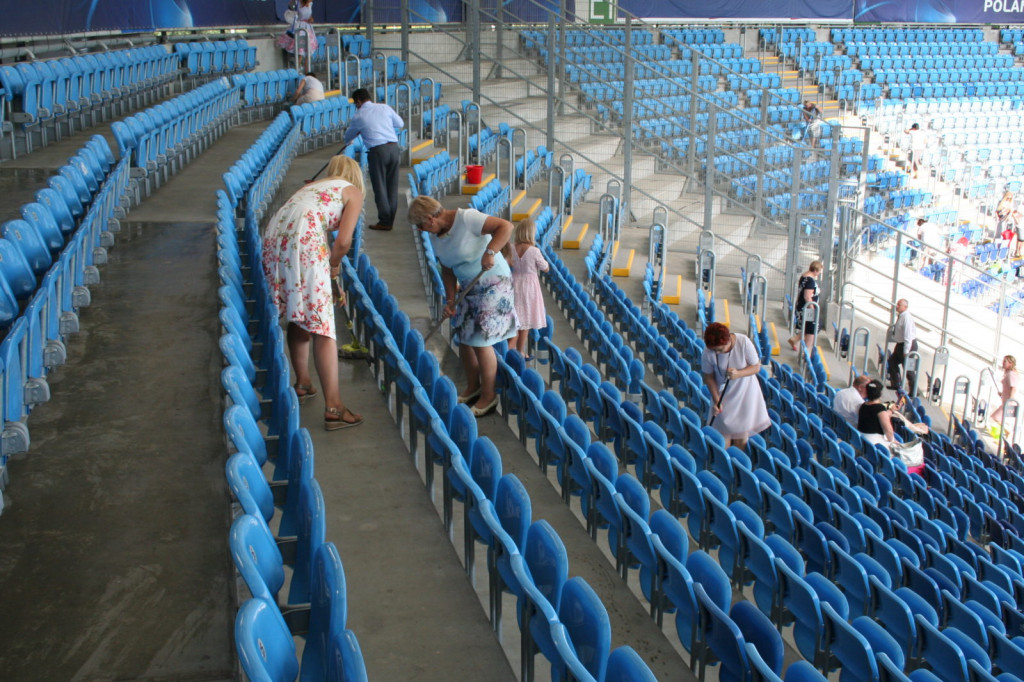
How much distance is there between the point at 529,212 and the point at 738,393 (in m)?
5.56

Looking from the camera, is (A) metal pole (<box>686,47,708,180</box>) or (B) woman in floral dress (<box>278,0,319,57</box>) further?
(B) woman in floral dress (<box>278,0,319,57</box>)

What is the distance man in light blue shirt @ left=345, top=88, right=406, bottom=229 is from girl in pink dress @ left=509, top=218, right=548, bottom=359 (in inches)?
69.2

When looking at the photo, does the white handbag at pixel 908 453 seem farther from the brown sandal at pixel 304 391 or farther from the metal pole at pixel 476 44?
the metal pole at pixel 476 44

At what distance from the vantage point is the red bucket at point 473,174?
33.7 ft

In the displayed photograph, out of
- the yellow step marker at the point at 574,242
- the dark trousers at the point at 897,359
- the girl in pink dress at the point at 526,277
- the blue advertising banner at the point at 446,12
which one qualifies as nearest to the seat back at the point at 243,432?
the girl in pink dress at the point at 526,277

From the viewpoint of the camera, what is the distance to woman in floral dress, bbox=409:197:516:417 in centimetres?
415

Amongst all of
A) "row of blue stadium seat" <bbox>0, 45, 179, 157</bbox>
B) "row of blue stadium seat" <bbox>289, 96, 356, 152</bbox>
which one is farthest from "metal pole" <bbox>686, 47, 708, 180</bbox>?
"row of blue stadium seat" <bbox>0, 45, 179, 157</bbox>

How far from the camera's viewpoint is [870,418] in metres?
6.31

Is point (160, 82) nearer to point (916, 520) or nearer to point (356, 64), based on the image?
point (356, 64)

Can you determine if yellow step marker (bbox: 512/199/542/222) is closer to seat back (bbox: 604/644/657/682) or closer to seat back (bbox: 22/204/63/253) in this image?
seat back (bbox: 22/204/63/253)

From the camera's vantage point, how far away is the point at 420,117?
11266mm

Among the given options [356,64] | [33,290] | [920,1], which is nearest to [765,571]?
[33,290]

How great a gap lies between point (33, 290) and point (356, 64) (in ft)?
29.8

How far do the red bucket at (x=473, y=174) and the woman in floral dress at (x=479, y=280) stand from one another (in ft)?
19.8
